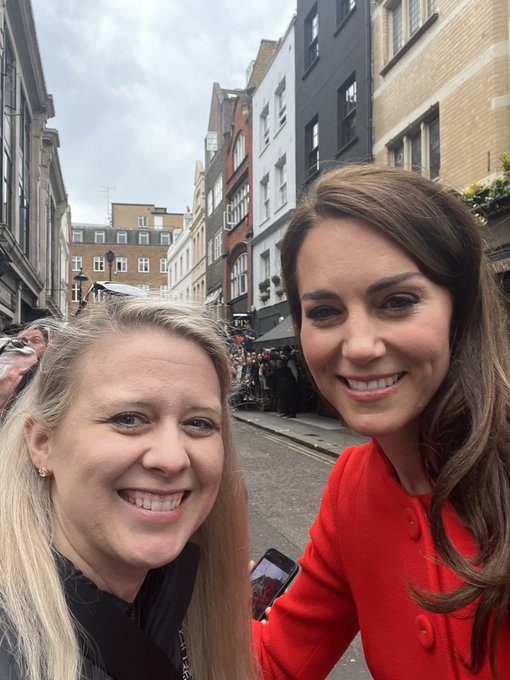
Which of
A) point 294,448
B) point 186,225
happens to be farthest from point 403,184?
point 186,225

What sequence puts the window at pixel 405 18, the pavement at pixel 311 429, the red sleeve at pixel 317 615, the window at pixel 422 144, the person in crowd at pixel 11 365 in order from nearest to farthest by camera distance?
the red sleeve at pixel 317 615
the person in crowd at pixel 11 365
the pavement at pixel 311 429
the window at pixel 422 144
the window at pixel 405 18

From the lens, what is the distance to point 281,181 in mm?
20953

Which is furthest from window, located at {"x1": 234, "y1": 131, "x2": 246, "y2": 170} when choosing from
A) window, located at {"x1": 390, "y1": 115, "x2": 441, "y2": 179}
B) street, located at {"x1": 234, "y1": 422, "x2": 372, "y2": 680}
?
street, located at {"x1": 234, "y1": 422, "x2": 372, "y2": 680}

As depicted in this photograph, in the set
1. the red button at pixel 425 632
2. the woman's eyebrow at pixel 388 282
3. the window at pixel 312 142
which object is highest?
the window at pixel 312 142

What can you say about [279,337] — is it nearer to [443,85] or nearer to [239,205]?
[443,85]

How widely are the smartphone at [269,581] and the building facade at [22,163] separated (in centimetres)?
1078

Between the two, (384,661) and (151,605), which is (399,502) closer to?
(384,661)

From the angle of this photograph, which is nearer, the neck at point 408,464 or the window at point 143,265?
the neck at point 408,464

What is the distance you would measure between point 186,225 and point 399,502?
42.3 metres

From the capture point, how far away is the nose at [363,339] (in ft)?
4.02

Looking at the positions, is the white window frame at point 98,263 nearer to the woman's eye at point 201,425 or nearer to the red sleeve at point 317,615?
the red sleeve at point 317,615

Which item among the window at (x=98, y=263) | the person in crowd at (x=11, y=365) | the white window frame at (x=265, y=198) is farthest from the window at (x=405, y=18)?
the window at (x=98, y=263)

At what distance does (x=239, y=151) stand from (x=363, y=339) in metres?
27.6

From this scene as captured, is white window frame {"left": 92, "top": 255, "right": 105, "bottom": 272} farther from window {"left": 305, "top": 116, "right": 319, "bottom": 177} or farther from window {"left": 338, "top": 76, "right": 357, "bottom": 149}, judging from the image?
window {"left": 338, "top": 76, "right": 357, "bottom": 149}
